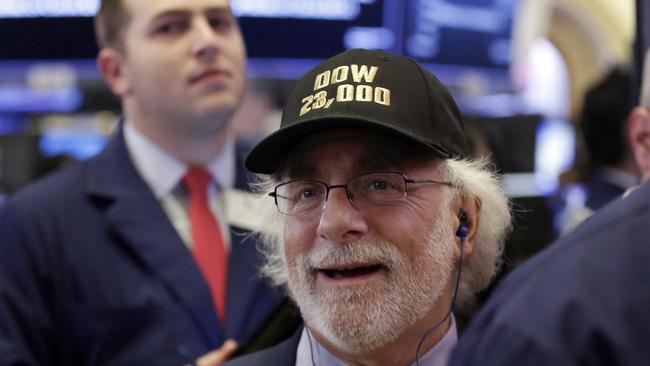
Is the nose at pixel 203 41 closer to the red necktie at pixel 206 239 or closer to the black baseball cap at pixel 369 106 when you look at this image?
the red necktie at pixel 206 239

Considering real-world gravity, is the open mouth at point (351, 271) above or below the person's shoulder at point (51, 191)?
above

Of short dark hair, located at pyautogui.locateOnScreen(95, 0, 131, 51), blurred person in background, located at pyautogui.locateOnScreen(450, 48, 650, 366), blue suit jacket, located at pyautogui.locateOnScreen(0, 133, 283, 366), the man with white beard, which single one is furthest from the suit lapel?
blurred person in background, located at pyautogui.locateOnScreen(450, 48, 650, 366)

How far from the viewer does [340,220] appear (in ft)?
6.00

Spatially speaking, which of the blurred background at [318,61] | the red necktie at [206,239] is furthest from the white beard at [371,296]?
the red necktie at [206,239]

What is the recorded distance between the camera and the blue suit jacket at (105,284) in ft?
8.30

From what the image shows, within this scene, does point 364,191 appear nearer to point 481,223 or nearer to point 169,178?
point 481,223

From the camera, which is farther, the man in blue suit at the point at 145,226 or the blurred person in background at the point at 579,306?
the man in blue suit at the point at 145,226

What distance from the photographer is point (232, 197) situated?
2.87m

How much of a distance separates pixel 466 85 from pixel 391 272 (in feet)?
7.15

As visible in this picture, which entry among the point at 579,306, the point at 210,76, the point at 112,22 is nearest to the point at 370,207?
the point at 579,306

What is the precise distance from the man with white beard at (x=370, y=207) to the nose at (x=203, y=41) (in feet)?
2.82

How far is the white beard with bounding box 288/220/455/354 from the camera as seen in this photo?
182 cm

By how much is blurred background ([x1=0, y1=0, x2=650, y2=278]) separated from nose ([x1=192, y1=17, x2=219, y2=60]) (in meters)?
0.40

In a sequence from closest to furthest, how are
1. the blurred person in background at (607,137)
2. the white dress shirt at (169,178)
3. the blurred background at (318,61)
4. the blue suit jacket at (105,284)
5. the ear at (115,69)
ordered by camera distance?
the blue suit jacket at (105,284) < the white dress shirt at (169,178) < the ear at (115,69) < the blurred background at (318,61) < the blurred person in background at (607,137)
